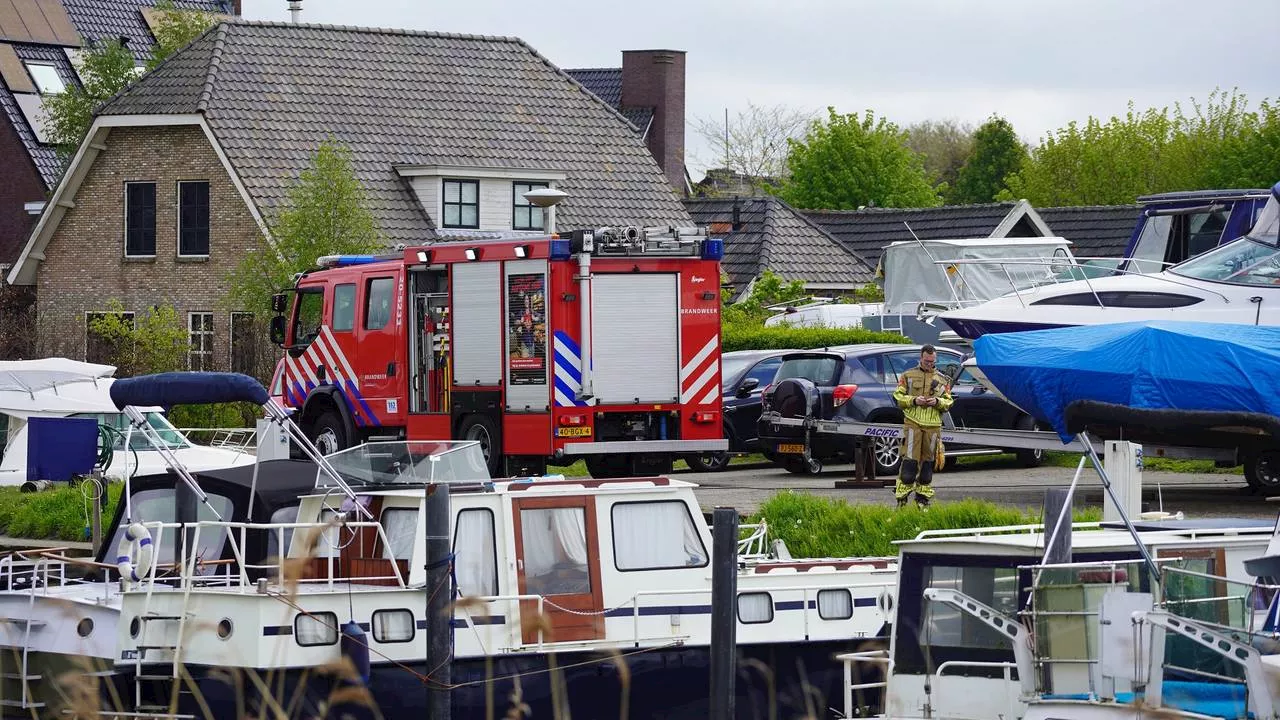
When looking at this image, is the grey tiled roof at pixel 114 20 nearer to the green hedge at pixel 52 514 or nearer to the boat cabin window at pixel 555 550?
the green hedge at pixel 52 514

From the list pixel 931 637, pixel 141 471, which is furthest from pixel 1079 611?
pixel 141 471

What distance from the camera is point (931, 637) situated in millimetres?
11992

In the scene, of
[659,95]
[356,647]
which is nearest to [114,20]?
[659,95]

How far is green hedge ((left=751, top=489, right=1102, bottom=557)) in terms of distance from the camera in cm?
1775

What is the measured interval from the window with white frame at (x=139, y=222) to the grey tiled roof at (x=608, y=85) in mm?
25820

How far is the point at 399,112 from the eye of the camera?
40.2 meters

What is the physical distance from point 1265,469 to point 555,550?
9075 mm

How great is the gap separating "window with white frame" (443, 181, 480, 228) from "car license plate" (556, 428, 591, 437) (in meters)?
18.0

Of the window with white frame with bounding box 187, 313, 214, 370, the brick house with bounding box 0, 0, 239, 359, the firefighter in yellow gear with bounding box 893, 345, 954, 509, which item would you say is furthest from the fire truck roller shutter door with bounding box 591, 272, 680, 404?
the brick house with bounding box 0, 0, 239, 359

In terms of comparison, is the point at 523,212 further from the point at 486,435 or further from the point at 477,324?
the point at 486,435

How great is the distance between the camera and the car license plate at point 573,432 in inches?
835

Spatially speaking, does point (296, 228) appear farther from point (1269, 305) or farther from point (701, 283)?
point (1269, 305)

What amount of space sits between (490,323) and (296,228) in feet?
35.5

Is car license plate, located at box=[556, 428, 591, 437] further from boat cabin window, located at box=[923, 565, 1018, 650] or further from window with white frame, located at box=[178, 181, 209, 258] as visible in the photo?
window with white frame, located at box=[178, 181, 209, 258]
